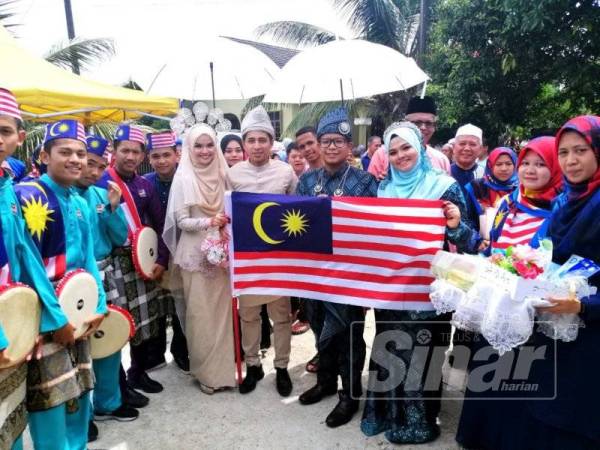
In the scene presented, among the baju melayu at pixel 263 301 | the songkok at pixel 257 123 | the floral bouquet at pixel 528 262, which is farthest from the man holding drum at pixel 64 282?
the floral bouquet at pixel 528 262

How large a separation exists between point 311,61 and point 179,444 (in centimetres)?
371

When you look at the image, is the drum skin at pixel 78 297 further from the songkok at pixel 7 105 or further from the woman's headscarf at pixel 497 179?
the woman's headscarf at pixel 497 179

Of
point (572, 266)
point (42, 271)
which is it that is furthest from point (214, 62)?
point (572, 266)

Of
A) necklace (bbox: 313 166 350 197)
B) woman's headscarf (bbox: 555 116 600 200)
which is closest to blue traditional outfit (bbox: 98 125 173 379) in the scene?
necklace (bbox: 313 166 350 197)

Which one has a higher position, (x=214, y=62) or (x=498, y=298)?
(x=214, y=62)

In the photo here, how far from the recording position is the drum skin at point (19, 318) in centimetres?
222

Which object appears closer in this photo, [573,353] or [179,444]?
[573,353]

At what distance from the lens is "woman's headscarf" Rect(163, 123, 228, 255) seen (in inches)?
153

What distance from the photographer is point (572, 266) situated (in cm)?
228

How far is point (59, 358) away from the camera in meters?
2.67

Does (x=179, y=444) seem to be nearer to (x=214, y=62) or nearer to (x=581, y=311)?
(x=581, y=311)

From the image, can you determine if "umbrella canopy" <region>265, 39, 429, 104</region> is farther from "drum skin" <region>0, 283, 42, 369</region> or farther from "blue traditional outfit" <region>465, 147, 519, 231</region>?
"drum skin" <region>0, 283, 42, 369</region>

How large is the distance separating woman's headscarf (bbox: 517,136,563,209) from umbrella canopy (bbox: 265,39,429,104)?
224cm

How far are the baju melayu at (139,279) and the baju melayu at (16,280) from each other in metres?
1.19
